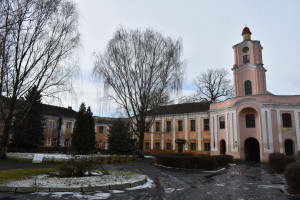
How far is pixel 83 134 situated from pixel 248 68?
24.7 metres

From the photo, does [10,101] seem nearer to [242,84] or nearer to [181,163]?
[181,163]

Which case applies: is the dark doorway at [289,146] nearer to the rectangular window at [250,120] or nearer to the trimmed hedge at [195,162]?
the rectangular window at [250,120]

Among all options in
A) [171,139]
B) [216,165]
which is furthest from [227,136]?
[216,165]

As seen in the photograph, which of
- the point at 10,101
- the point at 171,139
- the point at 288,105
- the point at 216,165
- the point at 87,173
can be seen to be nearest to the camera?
the point at 87,173

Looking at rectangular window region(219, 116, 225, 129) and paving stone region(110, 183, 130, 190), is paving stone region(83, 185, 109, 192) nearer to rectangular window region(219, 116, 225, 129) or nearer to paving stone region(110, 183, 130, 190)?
paving stone region(110, 183, 130, 190)

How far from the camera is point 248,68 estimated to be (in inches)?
1257

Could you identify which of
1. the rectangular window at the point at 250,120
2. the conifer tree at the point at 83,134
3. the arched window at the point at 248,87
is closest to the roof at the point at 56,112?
the conifer tree at the point at 83,134

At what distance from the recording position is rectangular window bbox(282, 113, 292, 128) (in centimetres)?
2755

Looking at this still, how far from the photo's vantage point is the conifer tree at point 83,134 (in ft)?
81.0

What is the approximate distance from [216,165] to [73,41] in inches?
665

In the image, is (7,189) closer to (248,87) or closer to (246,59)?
(248,87)

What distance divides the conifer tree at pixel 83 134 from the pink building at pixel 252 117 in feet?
60.7

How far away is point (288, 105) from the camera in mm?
27859

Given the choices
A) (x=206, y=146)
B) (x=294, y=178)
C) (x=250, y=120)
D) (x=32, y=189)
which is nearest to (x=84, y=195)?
(x=32, y=189)
